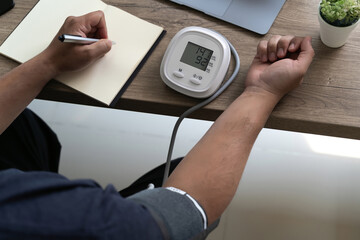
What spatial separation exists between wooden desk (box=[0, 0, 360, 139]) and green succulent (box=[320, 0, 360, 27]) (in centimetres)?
9

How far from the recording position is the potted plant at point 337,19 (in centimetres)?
82

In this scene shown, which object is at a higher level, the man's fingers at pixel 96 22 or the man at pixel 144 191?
the man's fingers at pixel 96 22

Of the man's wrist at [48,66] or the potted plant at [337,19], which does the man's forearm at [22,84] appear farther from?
the potted plant at [337,19]

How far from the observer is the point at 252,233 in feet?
4.98

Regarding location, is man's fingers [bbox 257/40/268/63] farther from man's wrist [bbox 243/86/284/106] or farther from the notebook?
the notebook

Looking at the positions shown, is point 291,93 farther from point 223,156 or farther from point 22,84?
point 22,84

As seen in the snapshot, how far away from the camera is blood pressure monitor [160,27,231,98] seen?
0.89 m

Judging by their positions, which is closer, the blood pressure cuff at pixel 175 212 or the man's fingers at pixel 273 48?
the blood pressure cuff at pixel 175 212

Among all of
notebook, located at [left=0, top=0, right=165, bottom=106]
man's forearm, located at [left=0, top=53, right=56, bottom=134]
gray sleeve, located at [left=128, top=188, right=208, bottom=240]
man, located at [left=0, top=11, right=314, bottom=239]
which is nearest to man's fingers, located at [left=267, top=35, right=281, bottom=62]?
man, located at [left=0, top=11, right=314, bottom=239]

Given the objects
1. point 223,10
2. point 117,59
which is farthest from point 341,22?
point 117,59

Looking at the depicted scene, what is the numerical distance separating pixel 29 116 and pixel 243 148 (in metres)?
0.62

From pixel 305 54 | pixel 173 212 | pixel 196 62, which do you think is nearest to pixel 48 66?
pixel 196 62

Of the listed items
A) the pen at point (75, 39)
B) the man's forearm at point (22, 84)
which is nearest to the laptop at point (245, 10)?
the pen at point (75, 39)

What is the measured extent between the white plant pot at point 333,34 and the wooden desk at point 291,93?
0.02 meters
